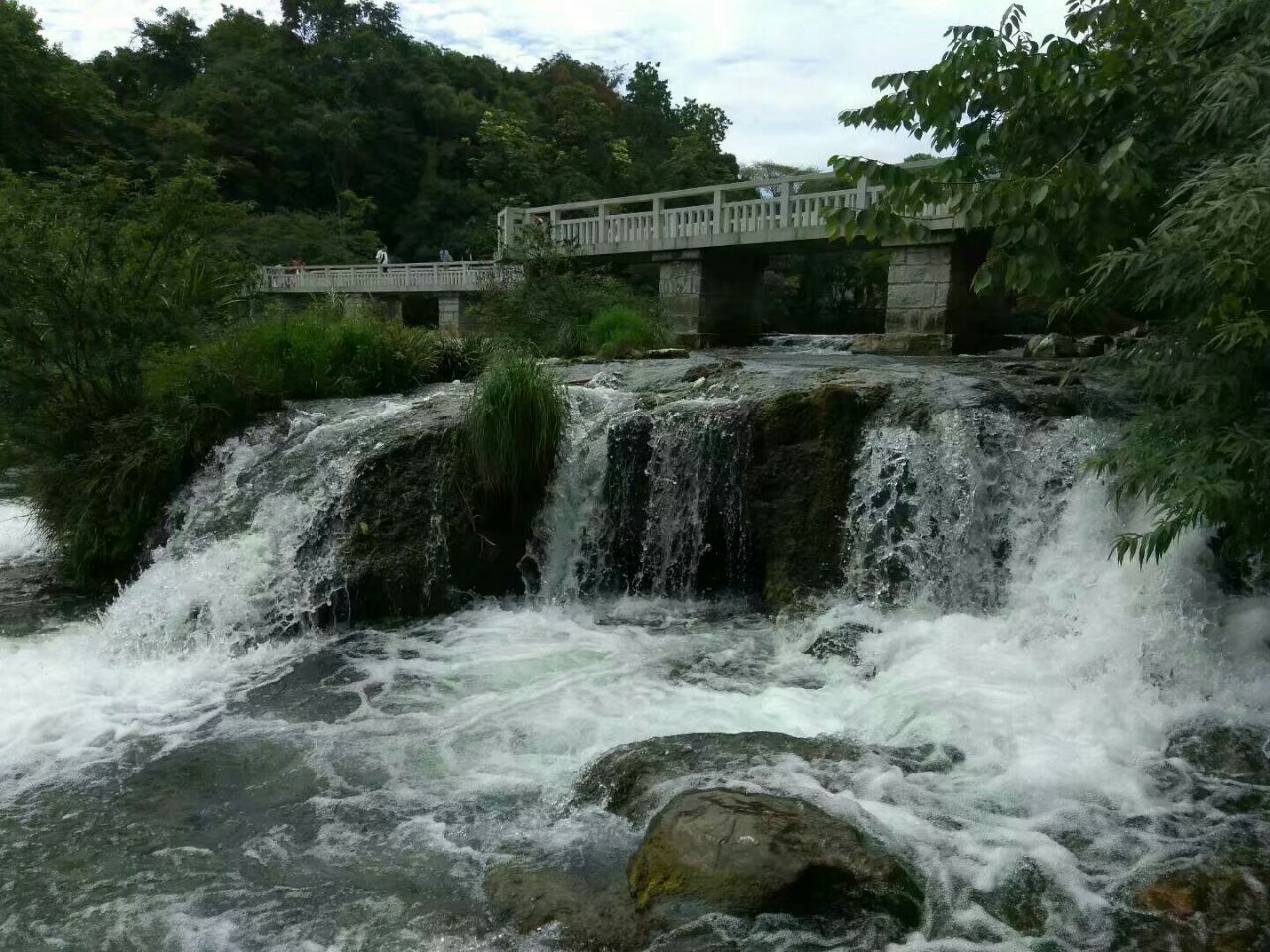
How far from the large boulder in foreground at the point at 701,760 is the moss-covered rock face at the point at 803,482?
2.28m

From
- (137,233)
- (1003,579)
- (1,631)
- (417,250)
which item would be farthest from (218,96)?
(1003,579)

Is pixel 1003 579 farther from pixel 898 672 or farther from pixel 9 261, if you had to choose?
pixel 9 261

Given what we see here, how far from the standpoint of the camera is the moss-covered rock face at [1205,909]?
3.33 m

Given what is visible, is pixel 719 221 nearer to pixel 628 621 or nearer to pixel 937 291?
pixel 937 291

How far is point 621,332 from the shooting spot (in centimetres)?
1292

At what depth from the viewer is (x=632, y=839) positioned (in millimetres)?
4113

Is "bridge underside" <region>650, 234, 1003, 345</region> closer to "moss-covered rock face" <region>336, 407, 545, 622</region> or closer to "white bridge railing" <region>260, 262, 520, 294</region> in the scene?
"white bridge railing" <region>260, 262, 520, 294</region>

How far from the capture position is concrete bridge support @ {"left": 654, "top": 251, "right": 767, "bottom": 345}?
15672mm

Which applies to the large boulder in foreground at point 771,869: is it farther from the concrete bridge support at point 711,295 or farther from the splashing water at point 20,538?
the concrete bridge support at point 711,295

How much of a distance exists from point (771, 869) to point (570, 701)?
230 cm

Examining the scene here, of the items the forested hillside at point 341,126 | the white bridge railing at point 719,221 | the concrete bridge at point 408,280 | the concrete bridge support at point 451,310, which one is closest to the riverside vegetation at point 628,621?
the white bridge railing at point 719,221

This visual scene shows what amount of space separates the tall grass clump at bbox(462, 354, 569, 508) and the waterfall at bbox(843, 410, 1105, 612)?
8.49 feet

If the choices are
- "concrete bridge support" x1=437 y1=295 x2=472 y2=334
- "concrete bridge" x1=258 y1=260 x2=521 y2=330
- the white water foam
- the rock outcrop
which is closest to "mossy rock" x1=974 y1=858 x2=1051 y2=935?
the rock outcrop

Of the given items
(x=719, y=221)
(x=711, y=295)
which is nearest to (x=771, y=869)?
(x=719, y=221)
